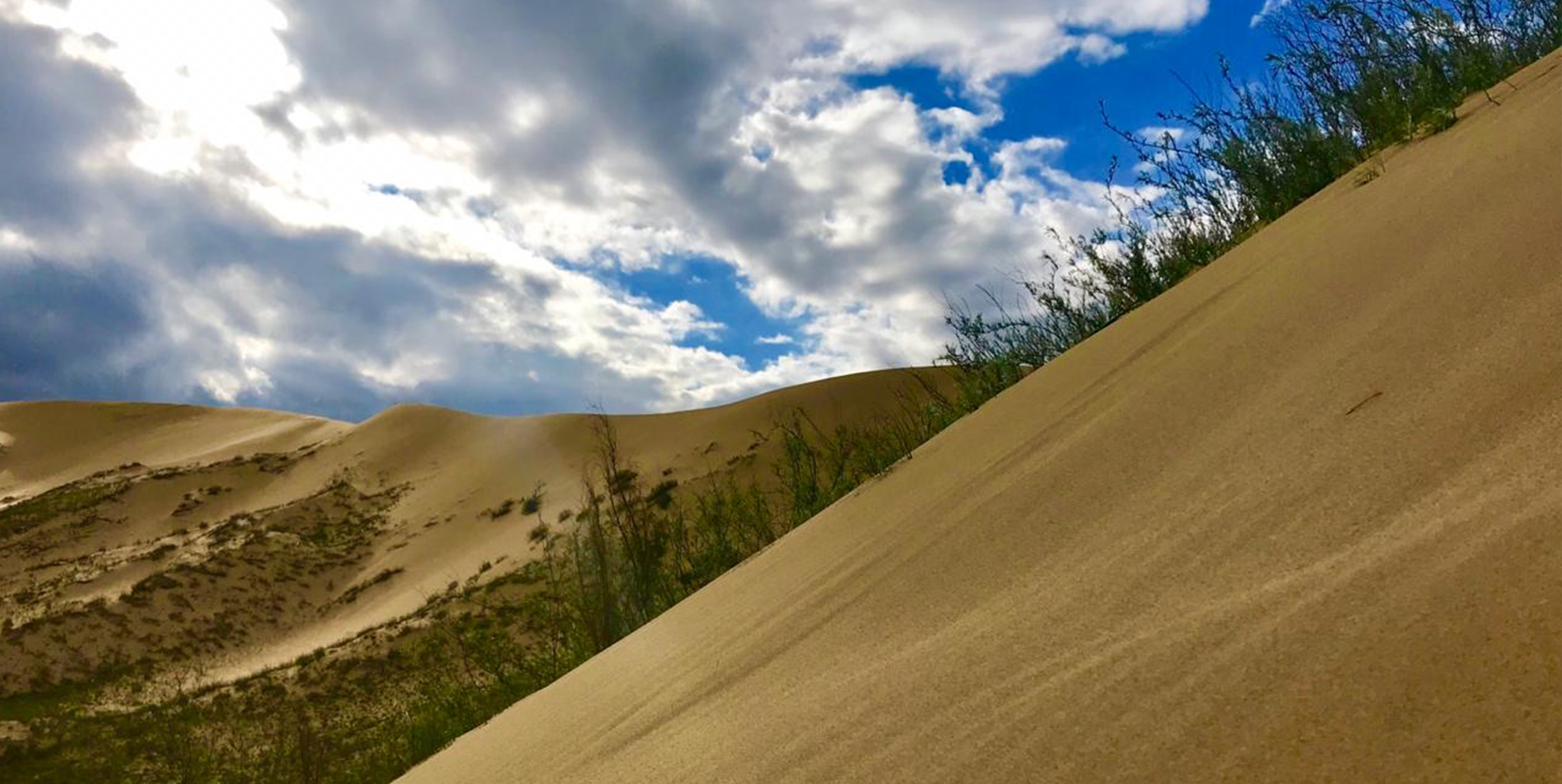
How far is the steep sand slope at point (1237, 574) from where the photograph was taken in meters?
0.81

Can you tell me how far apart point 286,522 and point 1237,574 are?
26.8 m

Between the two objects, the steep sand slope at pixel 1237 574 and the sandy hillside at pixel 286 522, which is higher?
the sandy hillside at pixel 286 522

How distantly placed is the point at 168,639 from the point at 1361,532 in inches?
825

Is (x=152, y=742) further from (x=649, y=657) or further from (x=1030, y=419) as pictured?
(x=1030, y=419)

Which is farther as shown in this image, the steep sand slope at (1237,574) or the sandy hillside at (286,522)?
the sandy hillside at (286,522)

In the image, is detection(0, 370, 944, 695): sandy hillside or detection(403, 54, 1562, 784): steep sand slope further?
detection(0, 370, 944, 695): sandy hillside

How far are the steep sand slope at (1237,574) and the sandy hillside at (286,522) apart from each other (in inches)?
641

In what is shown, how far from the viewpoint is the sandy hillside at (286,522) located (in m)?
17.8

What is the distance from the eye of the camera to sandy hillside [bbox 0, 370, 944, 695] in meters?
17.8

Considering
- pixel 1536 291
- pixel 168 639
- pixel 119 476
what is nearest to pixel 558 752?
pixel 1536 291

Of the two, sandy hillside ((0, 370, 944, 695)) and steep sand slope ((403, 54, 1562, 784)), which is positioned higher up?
sandy hillside ((0, 370, 944, 695))

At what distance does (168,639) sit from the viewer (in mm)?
17578

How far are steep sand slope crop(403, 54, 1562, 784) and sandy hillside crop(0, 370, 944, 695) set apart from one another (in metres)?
16.3

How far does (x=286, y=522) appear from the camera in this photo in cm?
2423
